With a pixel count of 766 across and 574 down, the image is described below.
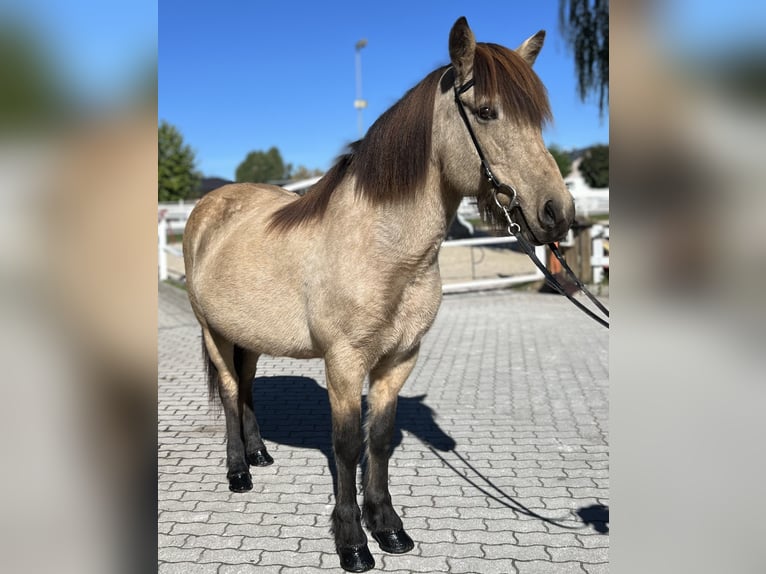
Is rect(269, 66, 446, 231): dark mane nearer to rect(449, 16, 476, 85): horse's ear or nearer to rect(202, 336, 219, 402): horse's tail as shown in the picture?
rect(449, 16, 476, 85): horse's ear

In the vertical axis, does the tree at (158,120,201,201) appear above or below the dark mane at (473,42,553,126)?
above

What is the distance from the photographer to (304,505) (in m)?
3.22

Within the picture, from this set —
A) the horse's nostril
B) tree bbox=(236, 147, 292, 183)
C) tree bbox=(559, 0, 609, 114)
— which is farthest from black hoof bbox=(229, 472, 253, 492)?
tree bbox=(236, 147, 292, 183)

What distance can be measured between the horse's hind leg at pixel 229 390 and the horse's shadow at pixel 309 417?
1.98 ft

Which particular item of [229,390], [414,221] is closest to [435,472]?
[229,390]

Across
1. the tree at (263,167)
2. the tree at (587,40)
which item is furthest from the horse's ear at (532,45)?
the tree at (263,167)

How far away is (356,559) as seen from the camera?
2.57 meters

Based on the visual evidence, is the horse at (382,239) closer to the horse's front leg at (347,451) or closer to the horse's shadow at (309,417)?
the horse's front leg at (347,451)

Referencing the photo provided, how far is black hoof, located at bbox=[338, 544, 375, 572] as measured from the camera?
8.39 feet

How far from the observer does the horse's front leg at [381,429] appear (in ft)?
9.41
